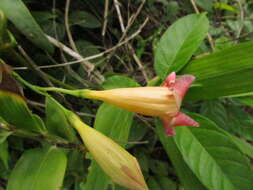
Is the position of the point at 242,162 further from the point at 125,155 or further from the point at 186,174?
the point at 125,155

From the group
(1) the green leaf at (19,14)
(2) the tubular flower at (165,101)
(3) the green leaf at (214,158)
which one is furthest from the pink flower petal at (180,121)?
(1) the green leaf at (19,14)

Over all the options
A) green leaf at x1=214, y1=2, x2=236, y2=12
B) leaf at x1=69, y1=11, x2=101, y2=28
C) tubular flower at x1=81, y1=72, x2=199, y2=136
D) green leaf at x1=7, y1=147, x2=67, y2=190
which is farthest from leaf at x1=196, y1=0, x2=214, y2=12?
green leaf at x1=7, y1=147, x2=67, y2=190

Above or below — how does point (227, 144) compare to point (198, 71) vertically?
below

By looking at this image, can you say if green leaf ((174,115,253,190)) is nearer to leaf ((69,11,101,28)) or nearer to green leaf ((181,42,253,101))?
green leaf ((181,42,253,101))

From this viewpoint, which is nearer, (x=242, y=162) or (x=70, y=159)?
(x=242, y=162)

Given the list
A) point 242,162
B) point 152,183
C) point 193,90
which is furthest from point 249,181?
point 152,183

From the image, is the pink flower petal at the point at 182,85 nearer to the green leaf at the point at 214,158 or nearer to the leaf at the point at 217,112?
the green leaf at the point at 214,158
